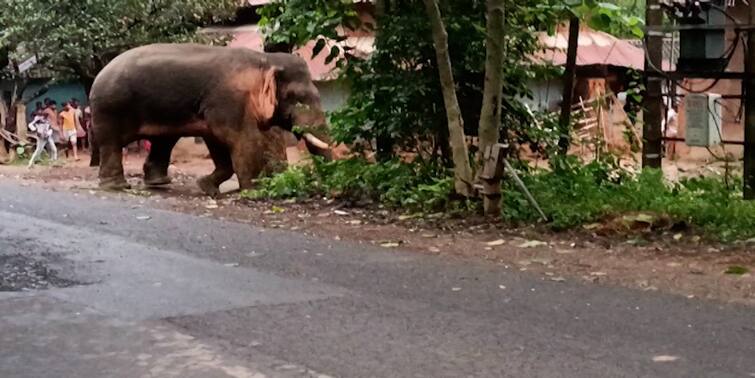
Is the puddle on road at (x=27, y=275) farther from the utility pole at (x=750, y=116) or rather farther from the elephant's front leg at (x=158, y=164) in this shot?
the elephant's front leg at (x=158, y=164)

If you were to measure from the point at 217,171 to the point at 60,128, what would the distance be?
37.6 ft

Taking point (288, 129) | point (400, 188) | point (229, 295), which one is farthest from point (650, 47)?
point (229, 295)

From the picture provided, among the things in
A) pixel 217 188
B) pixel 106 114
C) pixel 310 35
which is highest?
pixel 310 35

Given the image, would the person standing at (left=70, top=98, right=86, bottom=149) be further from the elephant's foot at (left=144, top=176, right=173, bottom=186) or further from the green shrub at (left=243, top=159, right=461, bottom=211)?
the green shrub at (left=243, top=159, right=461, bottom=211)

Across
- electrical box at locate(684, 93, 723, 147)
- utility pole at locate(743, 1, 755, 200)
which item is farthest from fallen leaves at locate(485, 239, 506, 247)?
utility pole at locate(743, 1, 755, 200)

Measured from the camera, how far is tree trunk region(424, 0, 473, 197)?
38.3ft

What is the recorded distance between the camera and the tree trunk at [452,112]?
1166 centimetres

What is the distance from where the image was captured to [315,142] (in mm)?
15773

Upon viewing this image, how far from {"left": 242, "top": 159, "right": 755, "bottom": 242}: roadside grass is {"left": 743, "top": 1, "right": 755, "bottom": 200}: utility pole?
0.66 feet

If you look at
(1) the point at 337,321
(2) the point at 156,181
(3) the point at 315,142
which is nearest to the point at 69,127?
(2) the point at 156,181

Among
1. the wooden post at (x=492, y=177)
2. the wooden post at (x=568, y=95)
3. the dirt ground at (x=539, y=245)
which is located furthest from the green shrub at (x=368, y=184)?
the wooden post at (x=568, y=95)

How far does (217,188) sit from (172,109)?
1472 mm

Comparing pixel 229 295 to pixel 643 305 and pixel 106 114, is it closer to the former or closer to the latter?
pixel 643 305

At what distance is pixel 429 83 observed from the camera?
43.1 feet
